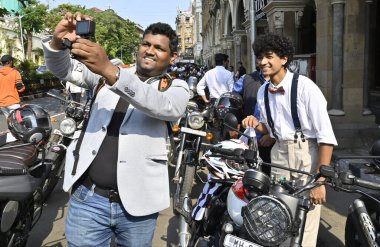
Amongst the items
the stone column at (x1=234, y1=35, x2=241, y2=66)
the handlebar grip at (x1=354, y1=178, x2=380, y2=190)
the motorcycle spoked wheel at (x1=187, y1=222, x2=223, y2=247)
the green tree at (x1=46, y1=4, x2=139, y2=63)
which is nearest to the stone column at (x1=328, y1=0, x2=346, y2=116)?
the motorcycle spoked wheel at (x1=187, y1=222, x2=223, y2=247)

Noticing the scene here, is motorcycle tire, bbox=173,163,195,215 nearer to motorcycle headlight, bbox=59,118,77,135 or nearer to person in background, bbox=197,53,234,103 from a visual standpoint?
motorcycle headlight, bbox=59,118,77,135

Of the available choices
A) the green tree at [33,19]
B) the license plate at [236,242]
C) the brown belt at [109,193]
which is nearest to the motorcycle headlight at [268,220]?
the license plate at [236,242]

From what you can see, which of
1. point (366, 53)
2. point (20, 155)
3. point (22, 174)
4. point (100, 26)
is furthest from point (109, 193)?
point (100, 26)

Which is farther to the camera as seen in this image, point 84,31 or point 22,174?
point 22,174

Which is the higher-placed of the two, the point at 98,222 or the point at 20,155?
the point at 20,155

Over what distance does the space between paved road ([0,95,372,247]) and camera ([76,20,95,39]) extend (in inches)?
88.6

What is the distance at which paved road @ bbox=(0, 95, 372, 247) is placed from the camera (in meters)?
3.86

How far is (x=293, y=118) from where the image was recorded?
2904mm

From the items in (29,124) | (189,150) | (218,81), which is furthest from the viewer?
(218,81)

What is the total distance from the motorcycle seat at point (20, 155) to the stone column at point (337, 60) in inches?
245

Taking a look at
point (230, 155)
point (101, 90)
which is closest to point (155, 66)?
point (101, 90)

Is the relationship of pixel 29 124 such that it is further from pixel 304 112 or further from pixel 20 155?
pixel 304 112

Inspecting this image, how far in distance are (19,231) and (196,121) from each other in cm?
221

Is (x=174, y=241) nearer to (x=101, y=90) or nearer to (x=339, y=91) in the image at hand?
(x=101, y=90)
